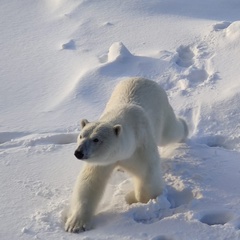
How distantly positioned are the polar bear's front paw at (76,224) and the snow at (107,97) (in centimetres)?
5

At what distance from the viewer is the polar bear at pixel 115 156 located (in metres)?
3.04

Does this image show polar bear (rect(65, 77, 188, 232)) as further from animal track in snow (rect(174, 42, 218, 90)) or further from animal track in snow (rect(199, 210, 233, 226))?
animal track in snow (rect(174, 42, 218, 90))

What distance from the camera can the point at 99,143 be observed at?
3.02 meters

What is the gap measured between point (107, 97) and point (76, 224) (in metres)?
2.08

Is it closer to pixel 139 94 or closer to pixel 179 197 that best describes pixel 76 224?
pixel 179 197

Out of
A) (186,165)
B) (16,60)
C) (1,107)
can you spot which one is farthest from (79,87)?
(186,165)

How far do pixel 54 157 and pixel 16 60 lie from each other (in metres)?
2.32

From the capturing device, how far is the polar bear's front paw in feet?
10.3

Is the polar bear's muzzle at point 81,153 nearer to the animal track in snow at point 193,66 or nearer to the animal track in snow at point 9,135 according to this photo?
the animal track in snow at point 9,135

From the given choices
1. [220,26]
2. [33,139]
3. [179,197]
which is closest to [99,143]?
[179,197]

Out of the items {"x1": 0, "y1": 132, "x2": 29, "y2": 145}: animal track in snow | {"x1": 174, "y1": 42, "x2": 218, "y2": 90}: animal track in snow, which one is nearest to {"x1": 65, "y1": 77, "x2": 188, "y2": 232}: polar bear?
{"x1": 0, "y1": 132, "x2": 29, "y2": 145}: animal track in snow

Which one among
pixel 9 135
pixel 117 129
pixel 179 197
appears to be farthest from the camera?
pixel 9 135

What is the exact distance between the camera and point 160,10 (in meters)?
7.08

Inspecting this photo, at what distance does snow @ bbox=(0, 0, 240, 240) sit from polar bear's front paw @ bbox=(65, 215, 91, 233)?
0.05m
